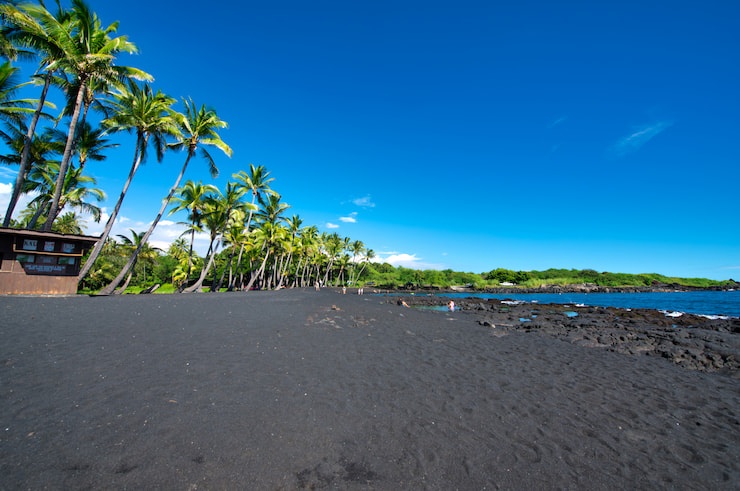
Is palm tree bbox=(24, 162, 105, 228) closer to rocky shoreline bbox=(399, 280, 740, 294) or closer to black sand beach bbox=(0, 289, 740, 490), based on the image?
black sand beach bbox=(0, 289, 740, 490)

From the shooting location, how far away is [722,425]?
226 inches

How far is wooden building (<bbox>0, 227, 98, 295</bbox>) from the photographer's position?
644 inches

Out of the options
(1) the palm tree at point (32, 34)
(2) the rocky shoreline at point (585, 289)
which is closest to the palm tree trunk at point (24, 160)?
(1) the palm tree at point (32, 34)

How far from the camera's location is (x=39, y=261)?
56.8ft

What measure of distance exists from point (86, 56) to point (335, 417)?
77.9 feet

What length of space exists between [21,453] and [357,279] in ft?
295

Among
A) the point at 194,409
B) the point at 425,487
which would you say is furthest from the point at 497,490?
the point at 194,409

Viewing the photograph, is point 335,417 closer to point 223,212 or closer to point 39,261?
point 39,261

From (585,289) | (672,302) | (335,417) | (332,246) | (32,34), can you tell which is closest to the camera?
(335,417)

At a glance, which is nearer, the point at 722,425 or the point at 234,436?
the point at 234,436

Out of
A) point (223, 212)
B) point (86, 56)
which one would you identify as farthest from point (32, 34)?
point (223, 212)

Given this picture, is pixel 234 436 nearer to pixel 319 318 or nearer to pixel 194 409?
pixel 194 409

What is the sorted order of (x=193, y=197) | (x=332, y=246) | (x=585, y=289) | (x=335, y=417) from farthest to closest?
(x=585, y=289)
(x=332, y=246)
(x=193, y=197)
(x=335, y=417)

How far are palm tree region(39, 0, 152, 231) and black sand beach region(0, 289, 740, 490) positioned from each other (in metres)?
13.3
